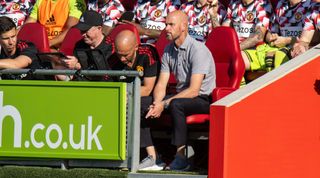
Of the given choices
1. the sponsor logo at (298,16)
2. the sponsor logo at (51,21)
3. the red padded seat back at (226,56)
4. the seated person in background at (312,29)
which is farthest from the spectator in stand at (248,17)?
the sponsor logo at (51,21)

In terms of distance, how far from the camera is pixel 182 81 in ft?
30.6

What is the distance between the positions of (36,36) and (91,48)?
0.84m

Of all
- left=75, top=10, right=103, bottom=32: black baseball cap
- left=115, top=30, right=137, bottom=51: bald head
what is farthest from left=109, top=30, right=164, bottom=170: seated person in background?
left=75, top=10, right=103, bottom=32: black baseball cap

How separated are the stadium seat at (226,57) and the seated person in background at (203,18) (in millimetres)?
969

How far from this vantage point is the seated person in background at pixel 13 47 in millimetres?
9750

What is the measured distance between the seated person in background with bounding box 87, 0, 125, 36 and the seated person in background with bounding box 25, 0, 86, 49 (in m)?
0.24

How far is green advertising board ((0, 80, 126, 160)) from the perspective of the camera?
342 inches

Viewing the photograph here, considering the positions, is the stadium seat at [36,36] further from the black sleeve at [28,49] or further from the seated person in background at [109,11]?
the seated person in background at [109,11]

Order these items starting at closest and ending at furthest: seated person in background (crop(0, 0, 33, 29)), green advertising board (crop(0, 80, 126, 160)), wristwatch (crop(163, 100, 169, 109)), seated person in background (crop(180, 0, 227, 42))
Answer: green advertising board (crop(0, 80, 126, 160)) → wristwatch (crop(163, 100, 169, 109)) → seated person in background (crop(180, 0, 227, 42)) → seated person in background (crop(0, 0, 33, 29))

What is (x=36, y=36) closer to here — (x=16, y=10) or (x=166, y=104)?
(x=16, y=10)

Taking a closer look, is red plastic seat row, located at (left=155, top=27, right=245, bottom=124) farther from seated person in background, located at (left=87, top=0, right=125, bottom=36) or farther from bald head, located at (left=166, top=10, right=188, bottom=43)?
seated person in background, located at (left=87, top=0, right=125, bottom=36)

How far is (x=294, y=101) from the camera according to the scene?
8.50 metres

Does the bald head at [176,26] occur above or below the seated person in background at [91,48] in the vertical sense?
above

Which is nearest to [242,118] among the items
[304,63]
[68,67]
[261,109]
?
Result: [261,109]
